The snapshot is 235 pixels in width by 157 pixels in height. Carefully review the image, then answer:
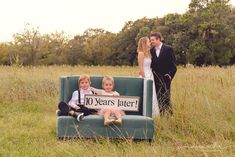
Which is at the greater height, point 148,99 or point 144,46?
point 144,46

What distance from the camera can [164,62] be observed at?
702 centimetres

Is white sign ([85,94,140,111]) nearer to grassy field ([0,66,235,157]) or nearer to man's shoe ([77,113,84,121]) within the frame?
man's shoe ([77,113,84,121])

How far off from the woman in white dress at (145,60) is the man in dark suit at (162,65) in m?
0.07

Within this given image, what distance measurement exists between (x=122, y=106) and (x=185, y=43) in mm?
29961

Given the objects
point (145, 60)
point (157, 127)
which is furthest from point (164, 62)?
point (157, 127)

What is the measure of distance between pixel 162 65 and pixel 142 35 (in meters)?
33.9

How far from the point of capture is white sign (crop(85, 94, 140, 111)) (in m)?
6.02

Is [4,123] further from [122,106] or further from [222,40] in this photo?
[222,40]

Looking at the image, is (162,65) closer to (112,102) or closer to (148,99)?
(148,99)

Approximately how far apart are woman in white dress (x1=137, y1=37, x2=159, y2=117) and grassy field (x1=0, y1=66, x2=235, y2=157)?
34 centimetres

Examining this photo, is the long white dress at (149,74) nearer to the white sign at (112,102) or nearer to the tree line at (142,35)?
the white sign at (112,102)

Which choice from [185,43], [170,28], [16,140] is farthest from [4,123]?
[170,28]

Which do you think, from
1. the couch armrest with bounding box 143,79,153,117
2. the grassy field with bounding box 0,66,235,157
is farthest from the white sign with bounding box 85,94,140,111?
the grassy field with bounding box 0,66,235,157

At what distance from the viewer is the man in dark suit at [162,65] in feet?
22.9
